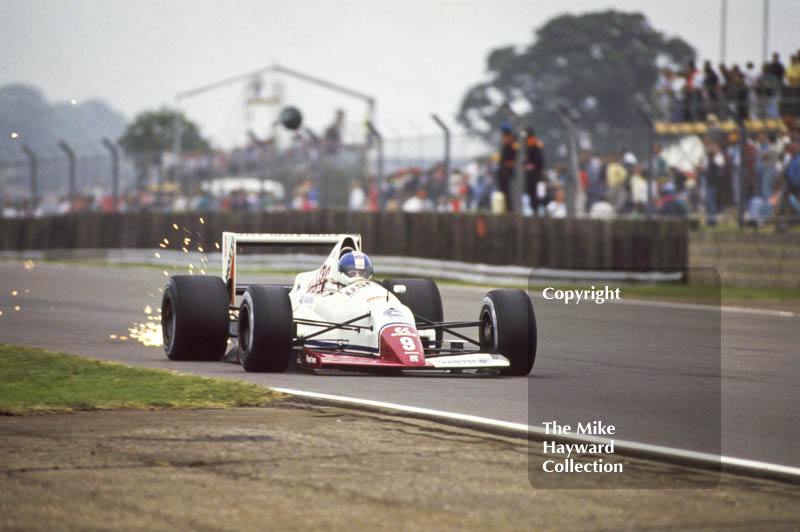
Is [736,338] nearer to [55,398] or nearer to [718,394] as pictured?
[718,394]

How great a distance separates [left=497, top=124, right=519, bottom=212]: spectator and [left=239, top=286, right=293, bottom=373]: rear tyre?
11.7 metres

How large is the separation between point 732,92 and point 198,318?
594 inches

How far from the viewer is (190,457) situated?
→ 6.89 m

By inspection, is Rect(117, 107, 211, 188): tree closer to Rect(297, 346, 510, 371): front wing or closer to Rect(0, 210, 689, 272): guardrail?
Rect(0, 210, 689, 272): guardrail

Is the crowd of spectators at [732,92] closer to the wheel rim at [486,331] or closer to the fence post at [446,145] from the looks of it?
the fence post at [446,145]

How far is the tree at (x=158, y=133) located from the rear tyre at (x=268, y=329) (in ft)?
208

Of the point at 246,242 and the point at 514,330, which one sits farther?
the point at 246,242

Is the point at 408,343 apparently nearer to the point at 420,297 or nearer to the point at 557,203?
the point at 420,297

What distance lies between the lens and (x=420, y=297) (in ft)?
38.7

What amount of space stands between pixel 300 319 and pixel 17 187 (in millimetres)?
24512

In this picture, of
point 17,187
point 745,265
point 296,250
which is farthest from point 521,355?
point 17,187

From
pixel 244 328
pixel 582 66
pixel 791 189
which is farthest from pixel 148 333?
pixel 582 66

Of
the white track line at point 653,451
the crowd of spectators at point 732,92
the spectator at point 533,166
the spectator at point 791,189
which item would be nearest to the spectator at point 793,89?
the crowd of spectators at point 732,92

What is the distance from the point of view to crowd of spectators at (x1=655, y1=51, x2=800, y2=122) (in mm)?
22062
